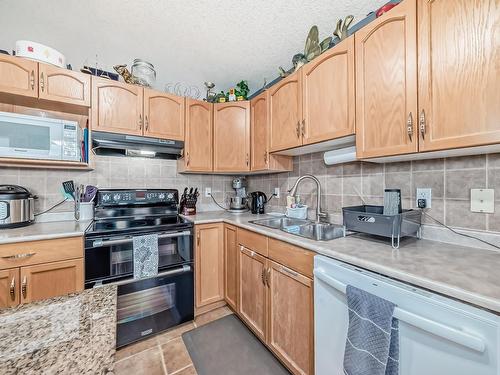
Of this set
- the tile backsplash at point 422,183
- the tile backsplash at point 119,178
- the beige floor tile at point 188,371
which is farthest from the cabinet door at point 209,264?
the tile backsplash at point 422,183

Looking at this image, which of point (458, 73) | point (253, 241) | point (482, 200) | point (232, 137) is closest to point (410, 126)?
point (458, 73)

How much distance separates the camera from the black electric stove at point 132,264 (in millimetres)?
1559

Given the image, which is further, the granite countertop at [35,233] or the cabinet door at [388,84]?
the granite countertop at [35,233]

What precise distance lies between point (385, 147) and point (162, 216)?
204 cm

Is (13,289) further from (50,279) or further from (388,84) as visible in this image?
(388,84)

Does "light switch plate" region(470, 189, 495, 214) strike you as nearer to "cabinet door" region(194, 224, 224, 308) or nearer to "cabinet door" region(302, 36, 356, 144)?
"cabinet door" region(302, 36, 356, 144)

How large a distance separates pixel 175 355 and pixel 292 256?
1.15 meters

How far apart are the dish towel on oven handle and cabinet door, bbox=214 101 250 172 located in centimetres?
101

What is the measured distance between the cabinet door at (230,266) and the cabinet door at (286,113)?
0.89 m

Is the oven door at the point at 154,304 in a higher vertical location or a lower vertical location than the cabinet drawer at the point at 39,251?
lower

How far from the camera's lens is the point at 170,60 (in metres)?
2.10

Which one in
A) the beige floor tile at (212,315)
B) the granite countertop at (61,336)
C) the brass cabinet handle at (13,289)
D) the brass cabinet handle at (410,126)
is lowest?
the beige floor tile at (212,315)

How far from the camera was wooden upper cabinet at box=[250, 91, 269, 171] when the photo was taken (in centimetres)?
208

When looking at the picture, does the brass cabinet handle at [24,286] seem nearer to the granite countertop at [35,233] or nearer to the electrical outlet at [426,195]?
the granite countertop at [35,233]
